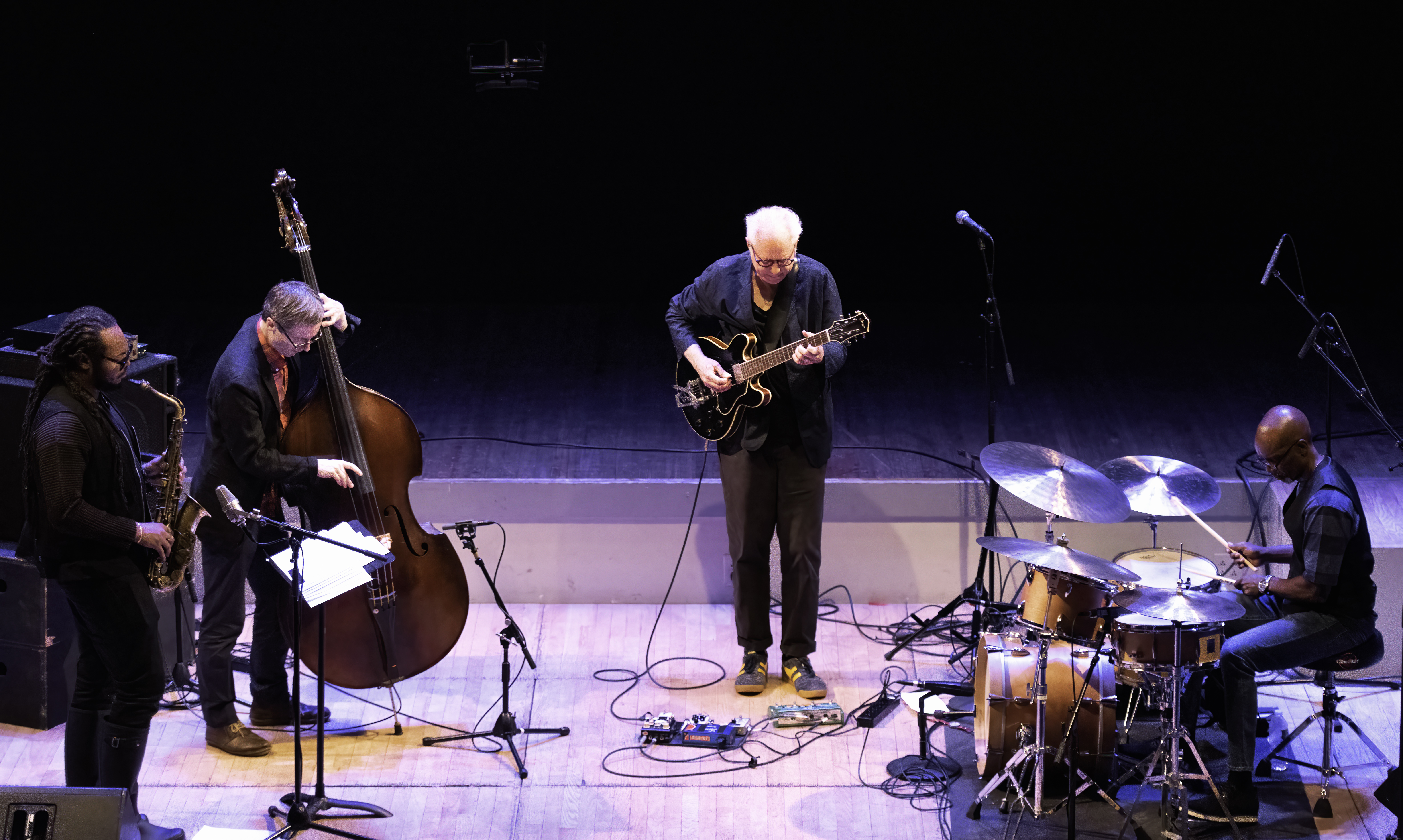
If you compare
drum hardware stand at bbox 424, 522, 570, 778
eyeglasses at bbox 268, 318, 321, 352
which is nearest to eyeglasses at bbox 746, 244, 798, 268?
drum hardware stand at bbox 424, 522, 570, 778

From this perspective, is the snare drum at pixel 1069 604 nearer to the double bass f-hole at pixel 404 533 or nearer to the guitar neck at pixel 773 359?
the guitar neck at pixel 773 359

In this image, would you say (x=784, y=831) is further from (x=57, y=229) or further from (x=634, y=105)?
(x=57, y=229)

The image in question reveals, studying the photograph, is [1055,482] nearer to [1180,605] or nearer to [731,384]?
[1180,605]

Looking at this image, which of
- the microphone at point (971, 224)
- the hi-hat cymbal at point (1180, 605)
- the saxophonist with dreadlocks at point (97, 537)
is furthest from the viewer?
the microphone at point (971, 224)

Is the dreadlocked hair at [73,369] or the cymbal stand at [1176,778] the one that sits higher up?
the dreadlocked hair at [73,369]

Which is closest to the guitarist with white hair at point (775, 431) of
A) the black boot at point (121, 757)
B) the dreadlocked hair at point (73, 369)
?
the dreadlocked hair at point (73, 369)

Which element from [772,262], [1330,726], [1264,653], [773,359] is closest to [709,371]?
[773,359]

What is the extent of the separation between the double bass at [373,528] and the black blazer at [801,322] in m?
1.14

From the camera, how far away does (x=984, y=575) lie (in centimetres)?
589

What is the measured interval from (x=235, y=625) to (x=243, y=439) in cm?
77

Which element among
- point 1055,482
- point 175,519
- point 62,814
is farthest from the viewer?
point 1055,482

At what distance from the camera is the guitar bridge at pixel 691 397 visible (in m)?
5.06

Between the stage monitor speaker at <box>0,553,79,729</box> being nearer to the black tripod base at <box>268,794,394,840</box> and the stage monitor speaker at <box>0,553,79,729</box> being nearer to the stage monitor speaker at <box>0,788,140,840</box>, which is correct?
the black tripod base at <box>268,794,394,840</box>

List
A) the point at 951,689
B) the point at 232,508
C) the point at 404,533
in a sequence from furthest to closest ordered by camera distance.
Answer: the point at 951,689, the point at 404,533, the point at 232,508
